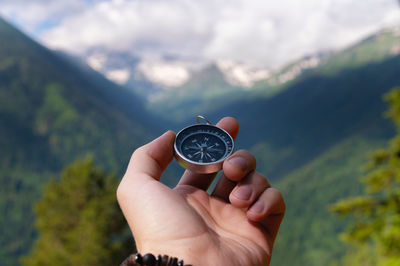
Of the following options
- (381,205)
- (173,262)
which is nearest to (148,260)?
(173,262)

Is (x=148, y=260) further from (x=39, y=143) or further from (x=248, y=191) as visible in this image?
(x=39, y=143)

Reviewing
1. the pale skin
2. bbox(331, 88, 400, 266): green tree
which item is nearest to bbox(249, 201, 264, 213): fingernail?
the pale skin

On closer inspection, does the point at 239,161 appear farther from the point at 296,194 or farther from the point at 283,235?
the point at 296,194

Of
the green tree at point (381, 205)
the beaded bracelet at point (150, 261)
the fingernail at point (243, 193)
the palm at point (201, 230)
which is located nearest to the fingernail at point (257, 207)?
the fingernail at point (243, 193)

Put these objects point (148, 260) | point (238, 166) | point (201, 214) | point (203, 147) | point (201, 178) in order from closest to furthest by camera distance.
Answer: point (148, 260)
point (238, 166)
point (201, 214)
point (203, 147)
point (201, 178)

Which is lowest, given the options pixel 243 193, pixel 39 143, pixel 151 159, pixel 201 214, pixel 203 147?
pixel 39 143

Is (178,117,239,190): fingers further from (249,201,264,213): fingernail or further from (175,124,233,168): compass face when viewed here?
(249,201,264,213): fingernail
